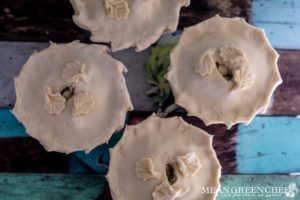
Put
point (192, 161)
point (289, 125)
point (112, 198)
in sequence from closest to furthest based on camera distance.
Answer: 1. point (192, 161)
2. point (112, 198)
3. point (289, 125)

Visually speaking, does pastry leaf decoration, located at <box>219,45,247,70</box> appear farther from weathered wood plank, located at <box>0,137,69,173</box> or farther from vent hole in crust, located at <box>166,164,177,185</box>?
weathered wood plank, located at <box>0,137,69,173</box>

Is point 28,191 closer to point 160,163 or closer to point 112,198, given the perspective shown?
point 112,198

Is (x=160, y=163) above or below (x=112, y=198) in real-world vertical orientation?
above

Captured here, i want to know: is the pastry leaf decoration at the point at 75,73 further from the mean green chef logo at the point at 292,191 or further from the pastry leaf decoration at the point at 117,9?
the mean green chef logo at the point at 292,191

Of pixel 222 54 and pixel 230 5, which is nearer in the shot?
pixel 222 54

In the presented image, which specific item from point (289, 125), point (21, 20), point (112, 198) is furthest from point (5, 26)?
point (289, 125)

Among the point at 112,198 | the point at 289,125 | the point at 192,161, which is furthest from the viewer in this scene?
the point at 289,125

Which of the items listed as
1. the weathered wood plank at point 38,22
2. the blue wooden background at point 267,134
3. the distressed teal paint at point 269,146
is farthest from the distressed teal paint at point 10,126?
the distressed teal paint at point 269,146

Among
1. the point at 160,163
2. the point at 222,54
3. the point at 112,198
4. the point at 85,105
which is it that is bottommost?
the point at 112,198
